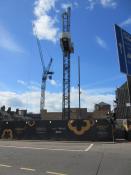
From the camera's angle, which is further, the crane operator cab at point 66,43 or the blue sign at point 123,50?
the crane operator cab at point 66,43

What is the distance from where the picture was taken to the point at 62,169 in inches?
669

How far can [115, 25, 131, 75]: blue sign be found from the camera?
12055mm

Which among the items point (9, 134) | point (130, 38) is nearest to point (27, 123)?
point (9, 134)

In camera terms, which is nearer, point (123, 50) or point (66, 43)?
point (123, 50)

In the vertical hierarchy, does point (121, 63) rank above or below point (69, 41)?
below

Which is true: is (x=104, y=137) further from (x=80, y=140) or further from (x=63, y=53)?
(x=63, y=53)

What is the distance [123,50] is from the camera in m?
12.2

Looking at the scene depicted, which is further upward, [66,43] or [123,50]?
[66,43]

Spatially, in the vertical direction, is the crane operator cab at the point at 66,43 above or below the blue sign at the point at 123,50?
above

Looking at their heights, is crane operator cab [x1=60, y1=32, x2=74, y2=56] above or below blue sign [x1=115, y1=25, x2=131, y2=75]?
above

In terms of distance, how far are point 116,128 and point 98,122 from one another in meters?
2.62

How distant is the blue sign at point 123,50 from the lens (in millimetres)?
12055

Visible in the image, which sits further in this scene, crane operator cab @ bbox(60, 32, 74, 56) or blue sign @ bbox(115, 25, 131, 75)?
crane operator cab @ bbox(60, 32, 74, 56)

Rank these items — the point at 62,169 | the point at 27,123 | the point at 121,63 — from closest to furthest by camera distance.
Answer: the point at 121,63 < the point at 62,169 < the point at 27,123
